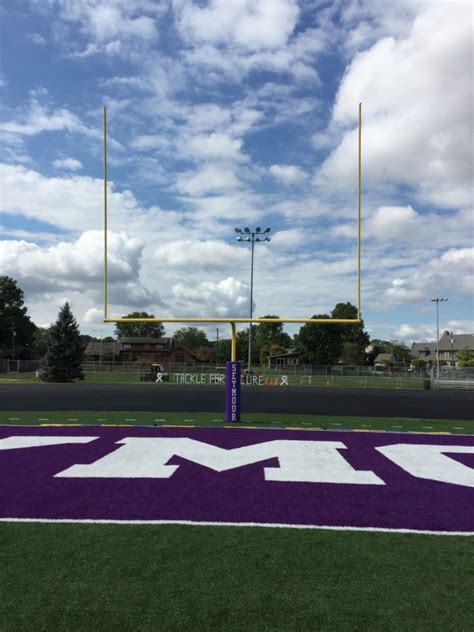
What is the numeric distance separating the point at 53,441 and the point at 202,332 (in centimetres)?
10289

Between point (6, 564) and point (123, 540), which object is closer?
point (6, 564)

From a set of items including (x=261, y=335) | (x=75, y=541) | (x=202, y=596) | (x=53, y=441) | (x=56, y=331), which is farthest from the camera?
(x=261, y=335)

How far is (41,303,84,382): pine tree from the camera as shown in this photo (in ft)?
99.1

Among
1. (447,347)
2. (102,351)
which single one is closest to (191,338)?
(102,351)

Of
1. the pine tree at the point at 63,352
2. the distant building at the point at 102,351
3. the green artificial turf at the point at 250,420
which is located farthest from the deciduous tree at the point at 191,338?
the green artificial turf at the point at 250,420

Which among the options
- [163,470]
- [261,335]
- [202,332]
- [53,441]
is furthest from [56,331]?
[202,332]

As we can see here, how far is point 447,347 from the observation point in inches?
3684

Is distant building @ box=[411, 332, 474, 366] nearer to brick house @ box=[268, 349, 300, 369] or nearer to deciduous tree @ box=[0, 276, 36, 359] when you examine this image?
brick house @ box=[268, 349, 300, 369]

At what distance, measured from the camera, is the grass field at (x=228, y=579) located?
101 inches

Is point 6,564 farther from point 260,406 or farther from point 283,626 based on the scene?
point 260,406

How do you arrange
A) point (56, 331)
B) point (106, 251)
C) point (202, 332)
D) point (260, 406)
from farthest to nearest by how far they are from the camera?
1. point (202, 332)
2. point (56, 331)
3. point (260, 406)
4. point (106, 251)

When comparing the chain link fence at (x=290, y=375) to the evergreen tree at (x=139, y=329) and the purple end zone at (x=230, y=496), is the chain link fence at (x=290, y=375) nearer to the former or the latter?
the purple end zone at (x=230, y=496)

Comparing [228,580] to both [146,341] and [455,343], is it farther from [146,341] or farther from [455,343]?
[455,343]

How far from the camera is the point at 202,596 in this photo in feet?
9.12
